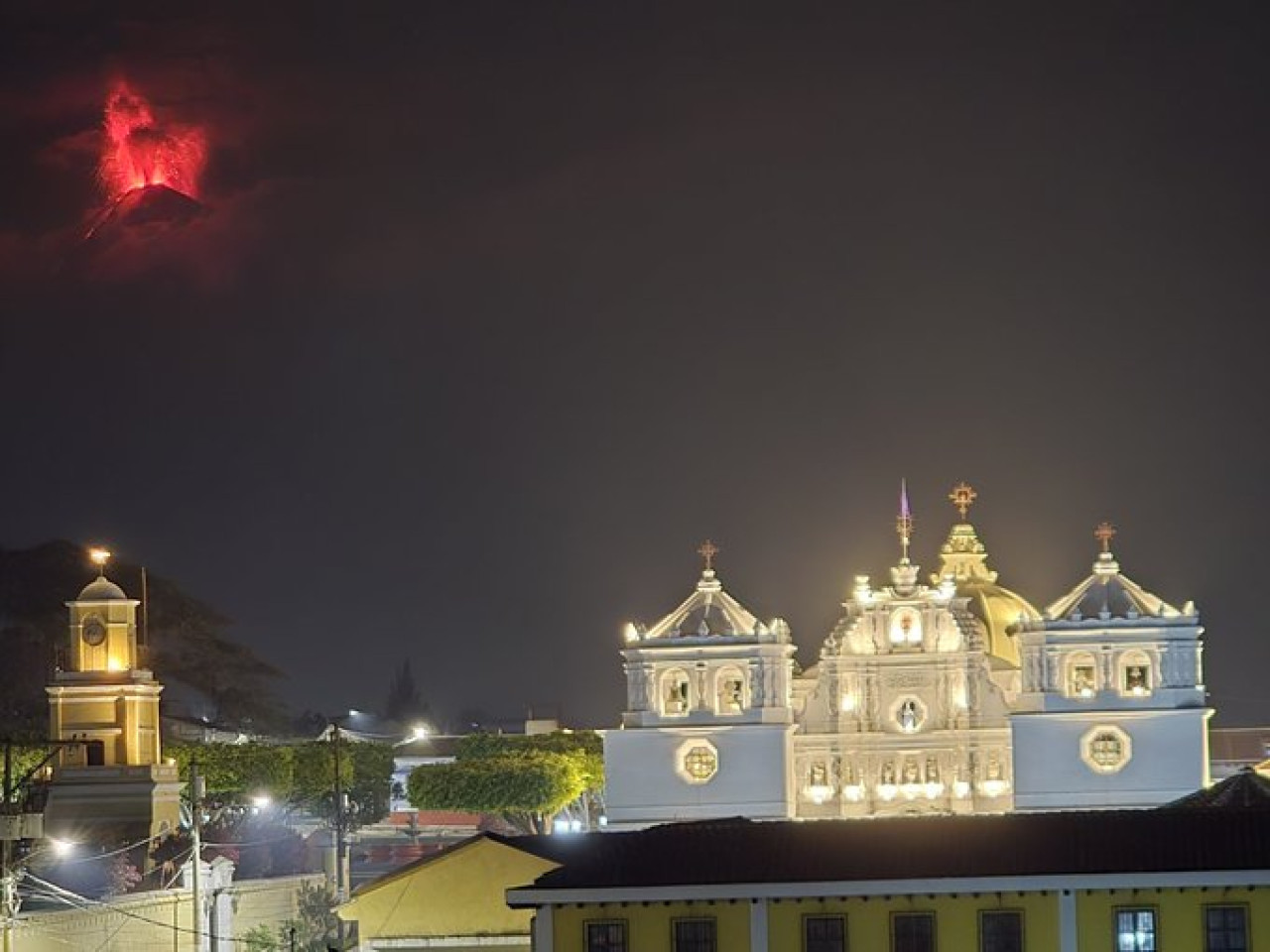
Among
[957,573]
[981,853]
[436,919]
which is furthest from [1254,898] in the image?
[957,573]

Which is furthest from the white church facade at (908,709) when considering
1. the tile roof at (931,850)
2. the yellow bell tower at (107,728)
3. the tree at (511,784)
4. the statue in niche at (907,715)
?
the tile roof at (931,850)

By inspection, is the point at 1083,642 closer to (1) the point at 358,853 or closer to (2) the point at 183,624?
(1) the point at 358,853

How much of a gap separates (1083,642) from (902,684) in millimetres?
6250

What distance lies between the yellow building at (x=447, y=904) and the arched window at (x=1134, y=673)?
4169 cm

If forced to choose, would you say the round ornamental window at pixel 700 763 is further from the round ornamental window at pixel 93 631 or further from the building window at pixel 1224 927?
the building window at pixel 1224 927

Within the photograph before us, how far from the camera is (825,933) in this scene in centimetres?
4103

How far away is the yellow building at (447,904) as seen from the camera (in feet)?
161

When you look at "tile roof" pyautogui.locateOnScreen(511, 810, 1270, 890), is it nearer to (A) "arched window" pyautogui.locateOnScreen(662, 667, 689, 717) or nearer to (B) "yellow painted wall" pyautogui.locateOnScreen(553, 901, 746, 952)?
(B) "yellow painted wall" pyautogui.locateOnScreen(553, 901, 746, 952)

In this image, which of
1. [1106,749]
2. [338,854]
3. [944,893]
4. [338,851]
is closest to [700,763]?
[1106,749]

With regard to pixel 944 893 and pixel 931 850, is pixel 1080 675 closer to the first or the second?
pixel 931 850

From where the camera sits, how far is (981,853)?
4134 cm

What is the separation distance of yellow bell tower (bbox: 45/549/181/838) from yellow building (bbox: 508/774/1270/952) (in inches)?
1529

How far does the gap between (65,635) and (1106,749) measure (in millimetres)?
43673

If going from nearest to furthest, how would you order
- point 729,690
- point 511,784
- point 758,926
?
1. point 758,926
2. point 729,690
3. point 511,784
